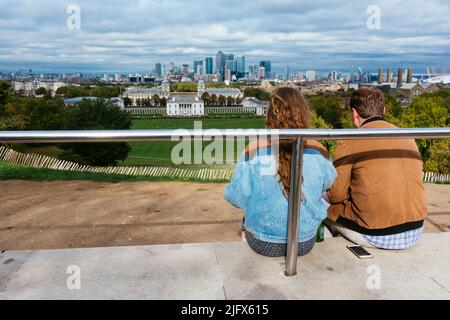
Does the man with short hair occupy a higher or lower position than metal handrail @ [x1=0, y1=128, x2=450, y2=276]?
lower

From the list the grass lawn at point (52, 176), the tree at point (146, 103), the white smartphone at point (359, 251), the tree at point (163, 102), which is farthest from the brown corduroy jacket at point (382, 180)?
the tree at point (146, 103)

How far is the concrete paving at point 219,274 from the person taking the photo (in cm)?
247

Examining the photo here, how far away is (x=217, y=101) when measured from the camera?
15888 centimetres

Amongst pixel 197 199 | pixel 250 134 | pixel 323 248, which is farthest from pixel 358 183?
pixel 197 199

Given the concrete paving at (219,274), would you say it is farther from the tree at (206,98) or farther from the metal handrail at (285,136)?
the tree at (206,98)

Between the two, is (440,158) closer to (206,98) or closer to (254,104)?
(254,104)

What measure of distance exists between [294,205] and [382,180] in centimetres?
76

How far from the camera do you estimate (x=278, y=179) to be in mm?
2656

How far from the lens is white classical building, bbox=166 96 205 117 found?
471 ft

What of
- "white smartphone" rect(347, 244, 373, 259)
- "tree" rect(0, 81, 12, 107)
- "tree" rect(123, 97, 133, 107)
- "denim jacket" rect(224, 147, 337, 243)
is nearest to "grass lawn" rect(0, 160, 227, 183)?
"white smartphone" rect(347, 244, 373, 259)

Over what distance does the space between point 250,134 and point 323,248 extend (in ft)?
4.26

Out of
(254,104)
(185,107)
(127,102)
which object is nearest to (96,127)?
(185,107)

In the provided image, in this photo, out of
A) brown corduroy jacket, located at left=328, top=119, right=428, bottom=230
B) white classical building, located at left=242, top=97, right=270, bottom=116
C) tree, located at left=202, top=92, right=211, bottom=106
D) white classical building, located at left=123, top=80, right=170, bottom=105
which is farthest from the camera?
white classical building, located at left=123, top=80, right=170, bottom=105

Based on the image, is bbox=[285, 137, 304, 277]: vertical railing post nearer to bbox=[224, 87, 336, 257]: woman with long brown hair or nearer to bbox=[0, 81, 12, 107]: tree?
bbox=[224, 87, 336, 257]: woman with long brown hair
